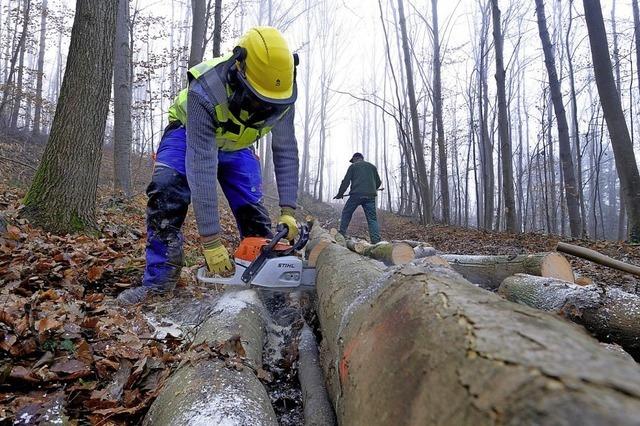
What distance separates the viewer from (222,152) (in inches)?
→ 124

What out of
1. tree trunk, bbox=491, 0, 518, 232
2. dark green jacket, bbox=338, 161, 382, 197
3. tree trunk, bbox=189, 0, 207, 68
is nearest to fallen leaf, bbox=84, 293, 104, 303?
tree trunk, bbox=189, 0, 207, 68

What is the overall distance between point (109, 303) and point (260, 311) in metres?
1.08

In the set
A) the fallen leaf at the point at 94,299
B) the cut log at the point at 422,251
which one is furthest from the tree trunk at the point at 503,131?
the fallen leaf at the point at 94,299

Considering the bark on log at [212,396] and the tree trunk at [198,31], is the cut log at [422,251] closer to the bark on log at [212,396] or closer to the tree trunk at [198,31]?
the bark on log at [212,396]

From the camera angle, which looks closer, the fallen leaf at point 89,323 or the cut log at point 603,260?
the fallen leaf at point 89,323

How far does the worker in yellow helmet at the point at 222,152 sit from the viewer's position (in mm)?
2434

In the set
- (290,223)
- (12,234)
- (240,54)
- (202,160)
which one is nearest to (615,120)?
(290,223)

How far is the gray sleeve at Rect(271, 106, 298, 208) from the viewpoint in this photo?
3.14 meters

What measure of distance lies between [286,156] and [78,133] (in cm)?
223

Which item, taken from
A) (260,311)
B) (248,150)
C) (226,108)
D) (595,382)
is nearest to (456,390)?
(595,382)

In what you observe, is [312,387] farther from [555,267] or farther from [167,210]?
[555,267]

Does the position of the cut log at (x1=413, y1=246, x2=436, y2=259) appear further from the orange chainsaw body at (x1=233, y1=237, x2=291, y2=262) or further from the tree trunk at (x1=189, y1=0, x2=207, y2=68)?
the tree trunk at (x1=189, y1=0, x2=207, y2=68)

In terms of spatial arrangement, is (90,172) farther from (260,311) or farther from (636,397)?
(636,397)

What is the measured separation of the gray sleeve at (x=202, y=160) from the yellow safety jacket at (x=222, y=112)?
8 cm
